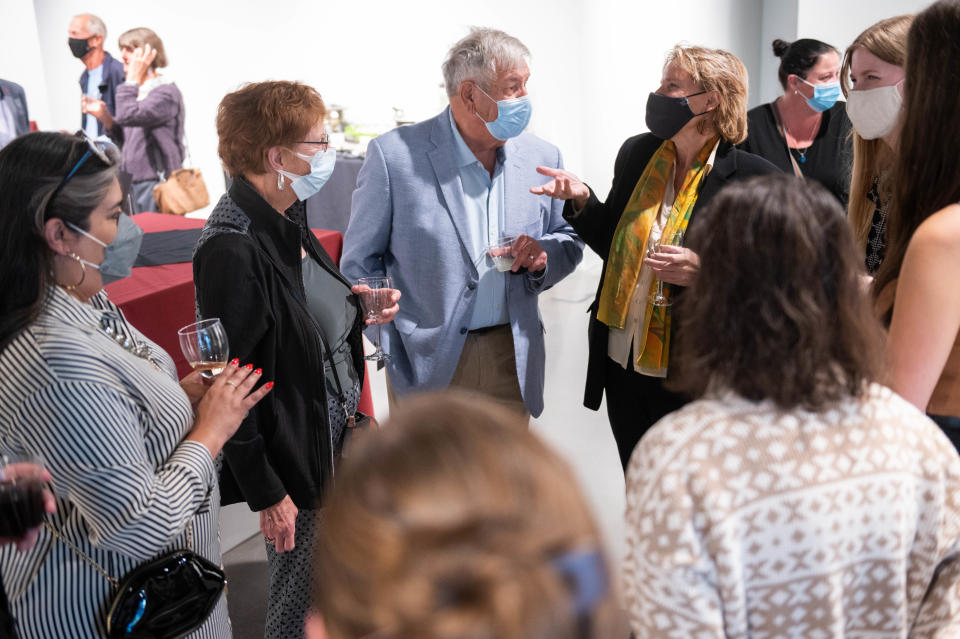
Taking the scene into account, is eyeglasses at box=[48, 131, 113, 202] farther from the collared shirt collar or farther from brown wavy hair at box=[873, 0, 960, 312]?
brown wavy hair at box=[873, 0, 960, 312]

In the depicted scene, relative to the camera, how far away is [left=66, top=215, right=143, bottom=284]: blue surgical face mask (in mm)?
1627

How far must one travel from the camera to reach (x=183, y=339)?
172cm

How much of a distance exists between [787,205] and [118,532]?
125cm

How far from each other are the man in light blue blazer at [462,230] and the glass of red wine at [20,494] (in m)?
1.38

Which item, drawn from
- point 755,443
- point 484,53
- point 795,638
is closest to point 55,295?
point 755,443

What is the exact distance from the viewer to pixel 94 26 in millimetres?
7293

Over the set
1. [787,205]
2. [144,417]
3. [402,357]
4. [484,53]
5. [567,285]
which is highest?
[484,53]

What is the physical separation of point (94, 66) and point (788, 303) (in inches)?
308

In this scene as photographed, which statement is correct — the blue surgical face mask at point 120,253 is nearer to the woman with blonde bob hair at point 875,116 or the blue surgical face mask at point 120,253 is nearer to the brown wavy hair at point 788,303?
the brown wavy hair at point 788,303

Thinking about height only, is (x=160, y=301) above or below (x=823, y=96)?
below

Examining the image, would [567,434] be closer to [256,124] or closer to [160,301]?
[160,301]

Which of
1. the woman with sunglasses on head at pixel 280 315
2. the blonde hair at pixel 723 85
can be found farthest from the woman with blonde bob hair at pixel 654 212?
the woman with sunglasses on head at pixel 280 315

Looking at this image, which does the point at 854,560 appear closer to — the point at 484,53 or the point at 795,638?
the point at 795,638

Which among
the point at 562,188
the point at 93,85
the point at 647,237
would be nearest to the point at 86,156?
the point at 562,188
